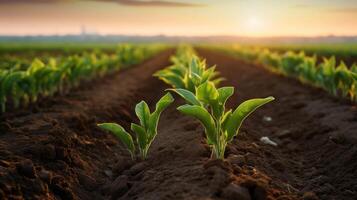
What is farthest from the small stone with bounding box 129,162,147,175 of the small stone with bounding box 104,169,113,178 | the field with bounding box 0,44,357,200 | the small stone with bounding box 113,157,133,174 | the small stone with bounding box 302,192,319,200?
the small stone with bounding box 302,192,319,200

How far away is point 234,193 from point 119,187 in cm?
144

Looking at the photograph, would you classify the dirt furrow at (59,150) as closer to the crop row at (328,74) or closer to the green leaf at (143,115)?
the green leaf at (143,115)

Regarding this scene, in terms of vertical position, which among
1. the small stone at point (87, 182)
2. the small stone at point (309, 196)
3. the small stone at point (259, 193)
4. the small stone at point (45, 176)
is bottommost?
the small stone at point (87, 182)

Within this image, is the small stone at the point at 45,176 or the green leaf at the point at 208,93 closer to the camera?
the small stone at the point at 45,176

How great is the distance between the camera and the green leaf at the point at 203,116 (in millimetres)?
4720

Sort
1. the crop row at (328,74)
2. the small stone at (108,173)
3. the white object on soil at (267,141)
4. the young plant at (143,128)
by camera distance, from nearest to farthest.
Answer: the young plant at (143,128)
the small stone at (108,173)
the white object on soil at (267,141)
the crop row at (328,74)

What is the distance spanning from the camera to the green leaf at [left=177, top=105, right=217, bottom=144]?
186 inches

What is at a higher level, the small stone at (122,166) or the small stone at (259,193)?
the small stone at (259,193)

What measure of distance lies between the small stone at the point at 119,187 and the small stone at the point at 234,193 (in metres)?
1.27

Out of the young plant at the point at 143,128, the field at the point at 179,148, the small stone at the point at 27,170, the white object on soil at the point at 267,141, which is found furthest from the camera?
the white object on soil at the point at 267,141

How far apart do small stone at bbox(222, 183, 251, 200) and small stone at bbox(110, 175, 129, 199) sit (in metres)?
1.27

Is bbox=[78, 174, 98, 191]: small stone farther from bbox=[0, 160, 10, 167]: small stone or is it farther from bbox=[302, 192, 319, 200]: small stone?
bbox=[302, 192, 319, 200]: small stone

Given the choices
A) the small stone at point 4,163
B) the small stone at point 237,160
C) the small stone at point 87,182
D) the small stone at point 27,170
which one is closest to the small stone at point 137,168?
the small stone at point 87,182

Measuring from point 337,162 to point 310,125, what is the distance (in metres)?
2.63
